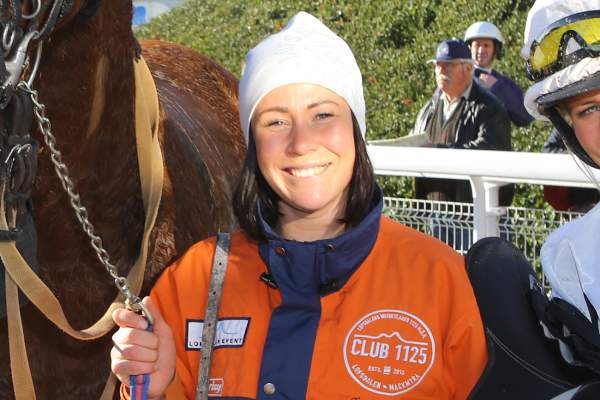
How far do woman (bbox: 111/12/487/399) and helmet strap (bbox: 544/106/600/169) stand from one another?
365mm

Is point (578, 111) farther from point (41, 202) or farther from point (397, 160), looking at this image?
point (397, 160)

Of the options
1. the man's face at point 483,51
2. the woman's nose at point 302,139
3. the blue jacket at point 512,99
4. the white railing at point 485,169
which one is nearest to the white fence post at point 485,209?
the white railing at point 485,169

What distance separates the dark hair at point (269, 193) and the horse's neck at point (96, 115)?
1.76 ft

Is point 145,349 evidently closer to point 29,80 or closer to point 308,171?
point 308,171

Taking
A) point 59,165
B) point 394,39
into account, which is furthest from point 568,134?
point 394,39

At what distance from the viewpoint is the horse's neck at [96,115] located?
8.59 feet

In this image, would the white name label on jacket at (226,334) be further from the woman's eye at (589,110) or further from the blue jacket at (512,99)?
the blue jacket at (512,99)

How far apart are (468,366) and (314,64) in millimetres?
759

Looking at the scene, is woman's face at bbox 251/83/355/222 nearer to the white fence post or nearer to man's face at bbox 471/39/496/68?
the white fence post

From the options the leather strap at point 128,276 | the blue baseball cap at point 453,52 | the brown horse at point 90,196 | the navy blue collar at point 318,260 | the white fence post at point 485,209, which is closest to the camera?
the navy blue collar at point 318,260

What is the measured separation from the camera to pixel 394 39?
1227 cm

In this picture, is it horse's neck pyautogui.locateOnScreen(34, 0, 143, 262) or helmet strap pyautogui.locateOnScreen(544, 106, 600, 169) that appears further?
horse's neck pyautogui.locateOnScreen(34, 0, 143, 262)

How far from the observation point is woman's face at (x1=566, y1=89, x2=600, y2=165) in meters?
2.17

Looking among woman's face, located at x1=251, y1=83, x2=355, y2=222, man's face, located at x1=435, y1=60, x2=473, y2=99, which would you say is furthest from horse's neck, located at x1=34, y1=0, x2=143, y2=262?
man's face, located at x1=435, y1=60, x2=473, y2=99
